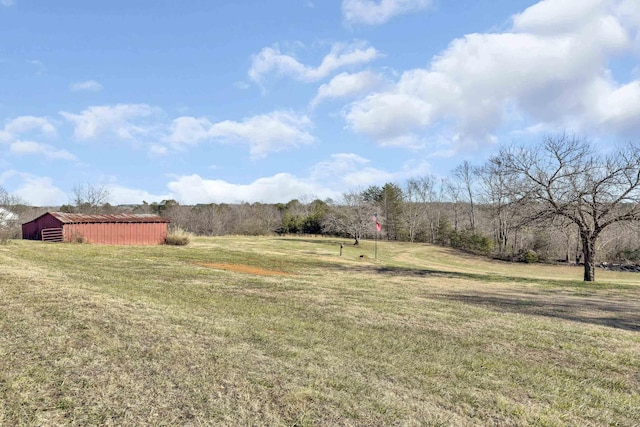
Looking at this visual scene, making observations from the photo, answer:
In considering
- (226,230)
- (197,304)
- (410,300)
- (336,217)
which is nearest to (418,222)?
(336,217)

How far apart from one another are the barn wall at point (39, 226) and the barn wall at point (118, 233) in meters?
1.18

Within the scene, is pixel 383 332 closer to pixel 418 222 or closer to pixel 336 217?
pixel 336 217

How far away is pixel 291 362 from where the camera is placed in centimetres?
493

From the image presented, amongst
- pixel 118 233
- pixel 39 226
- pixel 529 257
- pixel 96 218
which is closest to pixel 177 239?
pixel 118 233

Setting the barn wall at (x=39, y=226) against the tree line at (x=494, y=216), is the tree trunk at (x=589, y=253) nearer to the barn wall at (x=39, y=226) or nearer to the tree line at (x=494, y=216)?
the tree line at (x=494, y=216)

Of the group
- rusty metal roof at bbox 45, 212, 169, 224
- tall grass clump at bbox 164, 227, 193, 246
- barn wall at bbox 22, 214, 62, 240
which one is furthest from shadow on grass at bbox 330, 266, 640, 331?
barn wall at bbox 22, 214, 62, 240

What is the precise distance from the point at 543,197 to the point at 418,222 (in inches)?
1904

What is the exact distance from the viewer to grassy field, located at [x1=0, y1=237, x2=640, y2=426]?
361 cm

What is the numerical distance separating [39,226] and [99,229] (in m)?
5.05

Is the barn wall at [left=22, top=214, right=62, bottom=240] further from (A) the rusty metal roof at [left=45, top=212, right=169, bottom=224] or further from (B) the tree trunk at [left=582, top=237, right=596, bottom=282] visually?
(B) the tree trunk at [left=582, top=237, right=596, bottom=282]

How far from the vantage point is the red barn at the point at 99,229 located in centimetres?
2877

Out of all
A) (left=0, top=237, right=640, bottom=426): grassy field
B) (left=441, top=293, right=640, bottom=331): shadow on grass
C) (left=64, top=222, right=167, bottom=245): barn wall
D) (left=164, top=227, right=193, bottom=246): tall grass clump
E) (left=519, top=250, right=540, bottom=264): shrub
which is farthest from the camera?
(left=519, top=250, right=540, bottom=264): shrub

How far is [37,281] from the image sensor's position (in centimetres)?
878

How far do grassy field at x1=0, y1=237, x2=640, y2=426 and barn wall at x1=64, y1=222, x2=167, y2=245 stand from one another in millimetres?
21353
